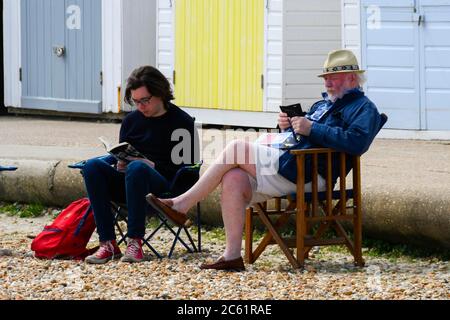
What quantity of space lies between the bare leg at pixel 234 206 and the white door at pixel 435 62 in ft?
14.1

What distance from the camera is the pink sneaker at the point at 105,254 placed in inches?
281

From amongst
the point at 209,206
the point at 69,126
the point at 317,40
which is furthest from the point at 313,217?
the point at 69,126

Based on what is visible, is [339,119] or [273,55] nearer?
[339,119]

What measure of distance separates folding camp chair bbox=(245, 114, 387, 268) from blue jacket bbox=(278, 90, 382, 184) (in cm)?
5

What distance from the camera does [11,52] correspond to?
13.5m

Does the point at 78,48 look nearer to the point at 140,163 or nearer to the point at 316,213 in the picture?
the point at 140,163

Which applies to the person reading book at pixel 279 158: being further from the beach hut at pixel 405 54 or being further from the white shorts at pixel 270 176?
the beach hut at pixel 405 54

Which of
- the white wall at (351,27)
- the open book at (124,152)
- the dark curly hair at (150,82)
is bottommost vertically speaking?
the open book at (124,152)

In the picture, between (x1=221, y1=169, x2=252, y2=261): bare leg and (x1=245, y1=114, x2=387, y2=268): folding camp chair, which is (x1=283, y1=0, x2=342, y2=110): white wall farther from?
(x1=221, y1=169, x2=252, y2=261): bare leg

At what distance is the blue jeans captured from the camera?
705cm

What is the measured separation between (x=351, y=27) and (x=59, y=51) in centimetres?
323

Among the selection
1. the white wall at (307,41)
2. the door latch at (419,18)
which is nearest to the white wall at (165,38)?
the white wall at (307,41)

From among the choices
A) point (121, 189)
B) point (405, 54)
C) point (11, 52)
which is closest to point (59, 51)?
point (11, 52)

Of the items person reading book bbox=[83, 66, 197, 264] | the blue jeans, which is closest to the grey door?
person reading book bbox=[83, 66, 197, 264]
